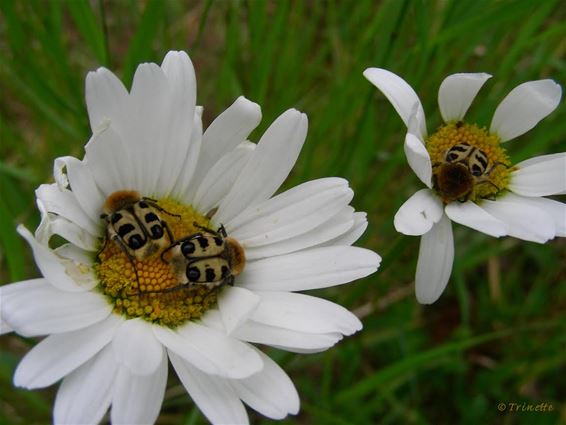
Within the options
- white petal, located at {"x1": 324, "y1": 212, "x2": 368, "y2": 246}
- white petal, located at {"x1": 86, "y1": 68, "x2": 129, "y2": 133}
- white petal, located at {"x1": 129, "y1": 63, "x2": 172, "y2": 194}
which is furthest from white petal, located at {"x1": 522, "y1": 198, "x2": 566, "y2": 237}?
white petal, located at {"x1": 86, "y1": 68, "x2": 129, "y2": 133}

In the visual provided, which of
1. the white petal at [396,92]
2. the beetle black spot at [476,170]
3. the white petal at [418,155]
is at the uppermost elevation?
the white petal at [396,92]

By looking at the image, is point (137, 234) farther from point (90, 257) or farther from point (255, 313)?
point (255, 313)

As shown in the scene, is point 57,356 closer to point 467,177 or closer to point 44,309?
point 44,309

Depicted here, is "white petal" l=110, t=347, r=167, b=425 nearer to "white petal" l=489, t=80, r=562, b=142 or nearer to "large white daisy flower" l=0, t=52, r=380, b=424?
"large white daisy flower" l=0, t=52, r=380, b=424

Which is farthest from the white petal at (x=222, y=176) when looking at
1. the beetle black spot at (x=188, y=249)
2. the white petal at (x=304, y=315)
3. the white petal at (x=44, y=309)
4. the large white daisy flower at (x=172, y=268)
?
the white petal at (x=44, y=309)

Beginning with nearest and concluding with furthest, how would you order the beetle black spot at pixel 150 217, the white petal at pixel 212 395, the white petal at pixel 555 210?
the white petal at pixel 212 395
the white petal at pixel 555 210
the beetle black spot at pixel 150 217

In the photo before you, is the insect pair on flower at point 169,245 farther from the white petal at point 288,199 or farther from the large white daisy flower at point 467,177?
the large white daisy flower at point 467,177

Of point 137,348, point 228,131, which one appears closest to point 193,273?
point 137,348
